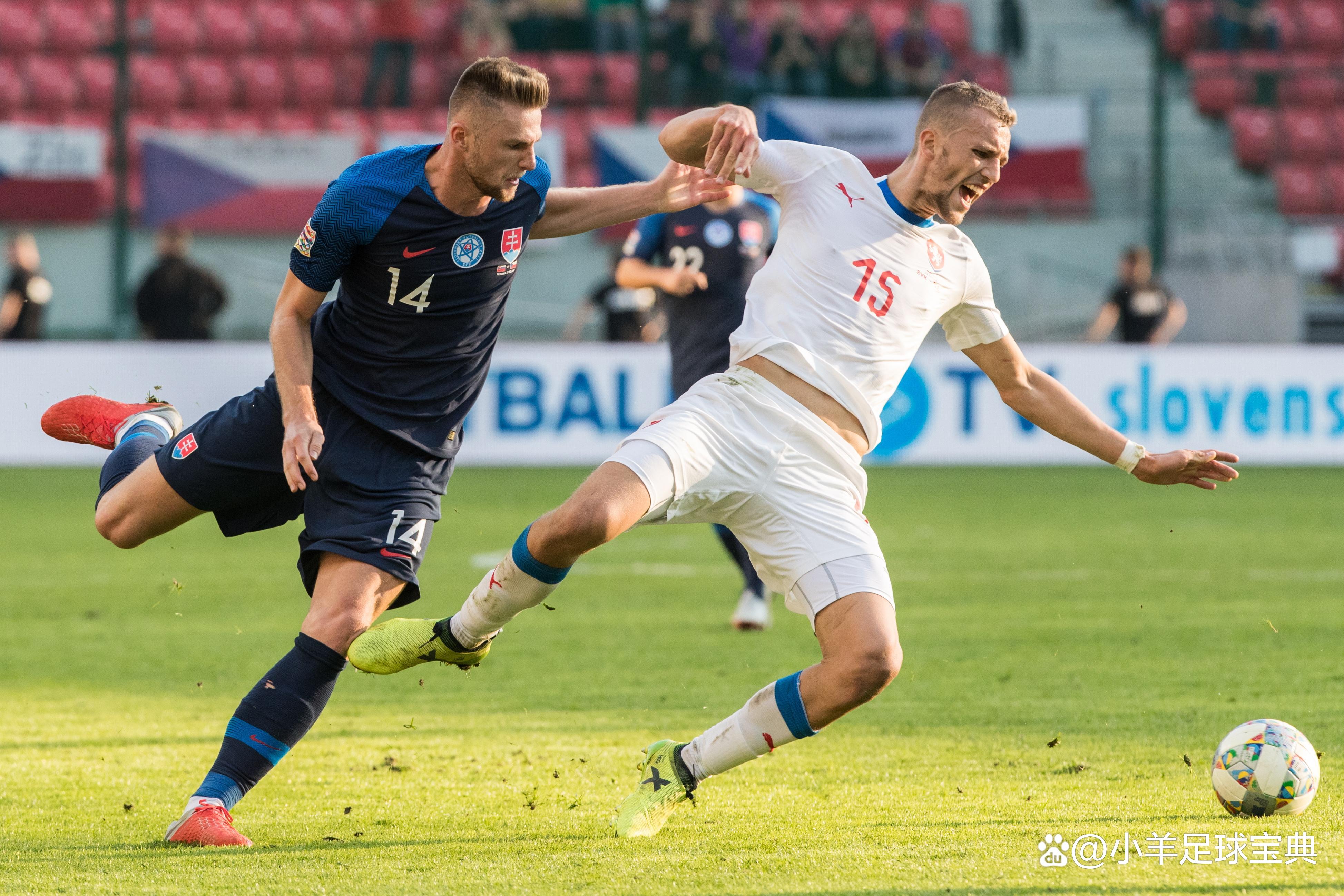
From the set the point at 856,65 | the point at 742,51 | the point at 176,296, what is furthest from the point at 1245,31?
the point at 176,296

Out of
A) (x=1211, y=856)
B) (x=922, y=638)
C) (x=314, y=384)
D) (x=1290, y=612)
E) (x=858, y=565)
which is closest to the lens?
(x=1211, y=856)

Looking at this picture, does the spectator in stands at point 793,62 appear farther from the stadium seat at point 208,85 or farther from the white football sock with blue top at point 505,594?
the white football sock with blue top at point 505,594

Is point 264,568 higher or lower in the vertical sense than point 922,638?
lower

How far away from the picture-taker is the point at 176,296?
15422 millimetres

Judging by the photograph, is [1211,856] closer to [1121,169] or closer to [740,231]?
[740,231]

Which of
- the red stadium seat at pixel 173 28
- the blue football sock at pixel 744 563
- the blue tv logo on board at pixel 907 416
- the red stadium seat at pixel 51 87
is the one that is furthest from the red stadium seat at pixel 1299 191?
the red stadium seat at pixel 51 87

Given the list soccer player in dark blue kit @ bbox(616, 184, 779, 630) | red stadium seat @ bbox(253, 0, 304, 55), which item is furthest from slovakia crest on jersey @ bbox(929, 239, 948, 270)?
red stadium seat @ bbox(253, 0, 304, 55)

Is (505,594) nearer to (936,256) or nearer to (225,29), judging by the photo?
(936,256)

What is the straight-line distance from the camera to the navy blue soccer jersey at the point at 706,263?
24.1 ft

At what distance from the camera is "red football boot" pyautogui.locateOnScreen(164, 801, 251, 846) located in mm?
4016

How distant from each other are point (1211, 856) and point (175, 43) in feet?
67.5

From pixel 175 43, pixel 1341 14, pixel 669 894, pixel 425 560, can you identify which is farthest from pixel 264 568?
pixel 1341 14

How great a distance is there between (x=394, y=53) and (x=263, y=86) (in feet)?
6.63

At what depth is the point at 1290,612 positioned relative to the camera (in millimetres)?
7812
